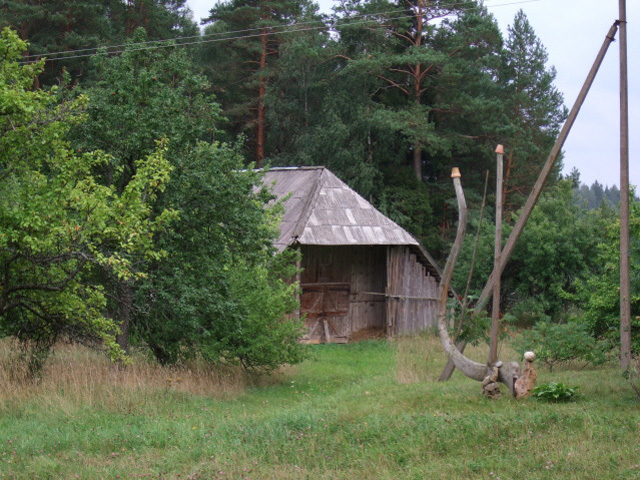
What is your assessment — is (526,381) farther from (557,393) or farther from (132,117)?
(132,117)

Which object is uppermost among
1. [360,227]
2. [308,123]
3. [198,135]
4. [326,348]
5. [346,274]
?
[308,123]

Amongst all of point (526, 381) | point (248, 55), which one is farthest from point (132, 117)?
point (248, 55)

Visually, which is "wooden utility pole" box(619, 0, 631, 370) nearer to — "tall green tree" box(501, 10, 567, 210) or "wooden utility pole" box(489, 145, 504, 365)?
"wooden utility pole" box(489, 145, 504, 365)

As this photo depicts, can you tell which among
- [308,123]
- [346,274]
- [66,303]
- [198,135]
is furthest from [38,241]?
[308,123]

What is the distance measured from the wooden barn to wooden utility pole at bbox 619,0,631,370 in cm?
1031

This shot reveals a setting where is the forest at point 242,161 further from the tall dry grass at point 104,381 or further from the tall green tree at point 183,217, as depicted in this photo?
the tall dry grass at point 104,381

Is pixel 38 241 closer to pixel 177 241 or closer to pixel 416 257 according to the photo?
pixel 177 241

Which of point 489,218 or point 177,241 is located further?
point 489,218

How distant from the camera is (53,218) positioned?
9.50m

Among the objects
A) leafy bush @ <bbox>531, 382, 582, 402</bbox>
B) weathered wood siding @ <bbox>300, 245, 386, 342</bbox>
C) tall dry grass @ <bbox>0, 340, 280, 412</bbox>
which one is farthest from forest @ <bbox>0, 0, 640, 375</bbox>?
weathered wood siding @ <bbox>300, 245, 386, 342</bbox>

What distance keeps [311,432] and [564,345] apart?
548 cm

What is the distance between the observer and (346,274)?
22344mm

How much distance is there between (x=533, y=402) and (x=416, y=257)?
13472mm

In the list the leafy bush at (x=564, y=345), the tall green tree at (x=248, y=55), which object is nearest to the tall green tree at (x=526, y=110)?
the tall green tree at (x=248, y=55)
